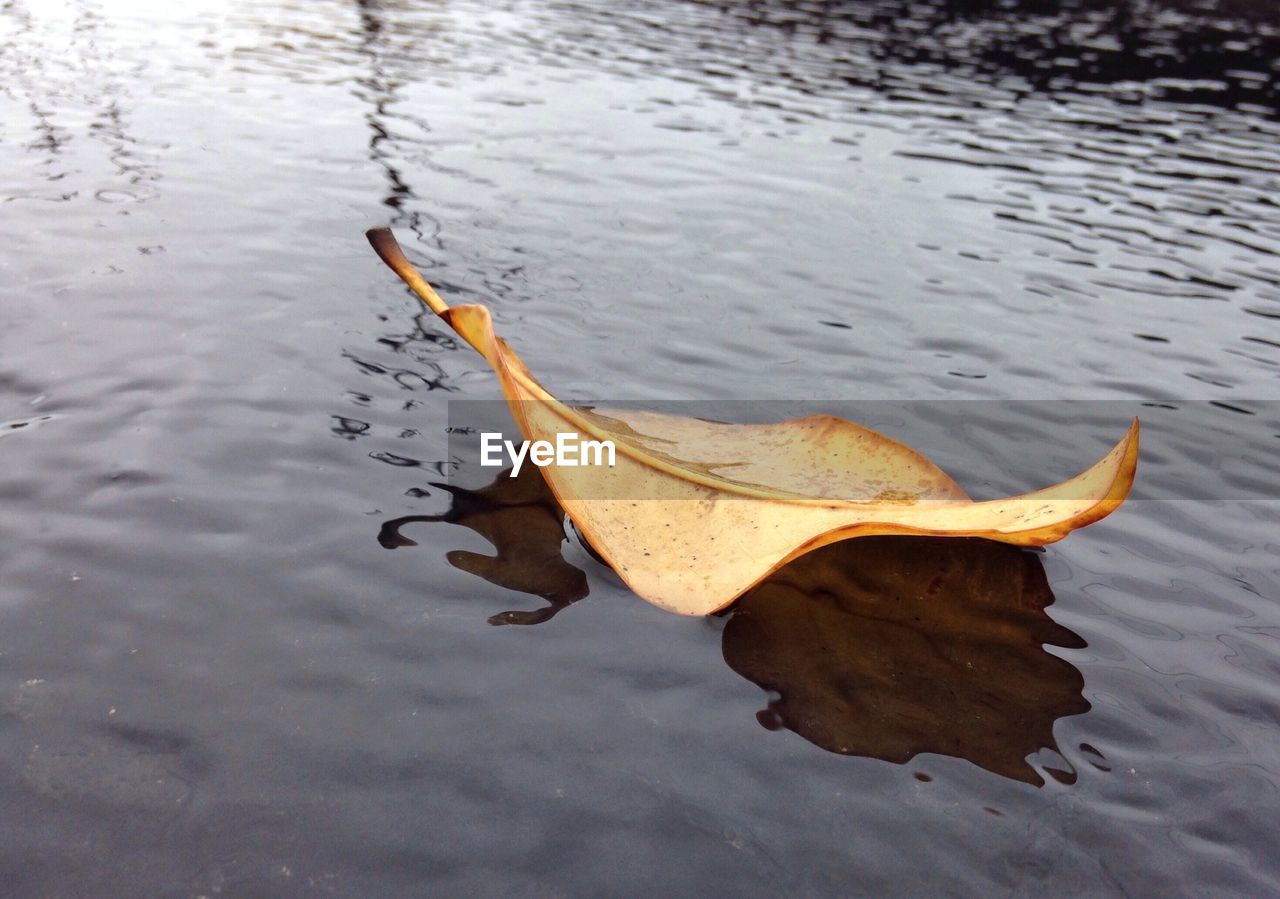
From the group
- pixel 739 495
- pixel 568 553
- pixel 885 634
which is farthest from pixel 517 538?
pixel 885 634

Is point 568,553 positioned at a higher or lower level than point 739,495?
lower

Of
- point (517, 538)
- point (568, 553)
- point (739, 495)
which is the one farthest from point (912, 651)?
point (517, 538)

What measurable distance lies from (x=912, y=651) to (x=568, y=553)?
92 centimetres

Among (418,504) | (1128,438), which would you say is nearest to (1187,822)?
(1128,438)

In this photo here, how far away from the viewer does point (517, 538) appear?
9.20 feet

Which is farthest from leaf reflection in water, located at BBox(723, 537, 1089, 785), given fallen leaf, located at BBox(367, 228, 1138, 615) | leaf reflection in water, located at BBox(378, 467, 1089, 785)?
fallen leaf, located at BBox(367, 228, 1138, 615)

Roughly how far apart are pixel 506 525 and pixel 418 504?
0.28 meters

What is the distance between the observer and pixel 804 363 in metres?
4.17

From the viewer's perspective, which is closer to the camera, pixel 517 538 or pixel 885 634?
pixel 885 634

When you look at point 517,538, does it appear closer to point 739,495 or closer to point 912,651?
point 739,495

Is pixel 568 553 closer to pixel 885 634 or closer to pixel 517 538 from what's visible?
pixel 517 538

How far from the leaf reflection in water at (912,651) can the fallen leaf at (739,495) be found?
0.18m

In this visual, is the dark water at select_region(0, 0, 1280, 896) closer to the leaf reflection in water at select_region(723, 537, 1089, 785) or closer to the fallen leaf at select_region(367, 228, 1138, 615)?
the leaf reflection in water at select_region(723, 537, 1089, 785)

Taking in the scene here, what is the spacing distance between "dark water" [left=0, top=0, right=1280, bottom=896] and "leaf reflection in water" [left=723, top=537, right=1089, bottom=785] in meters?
0.01
